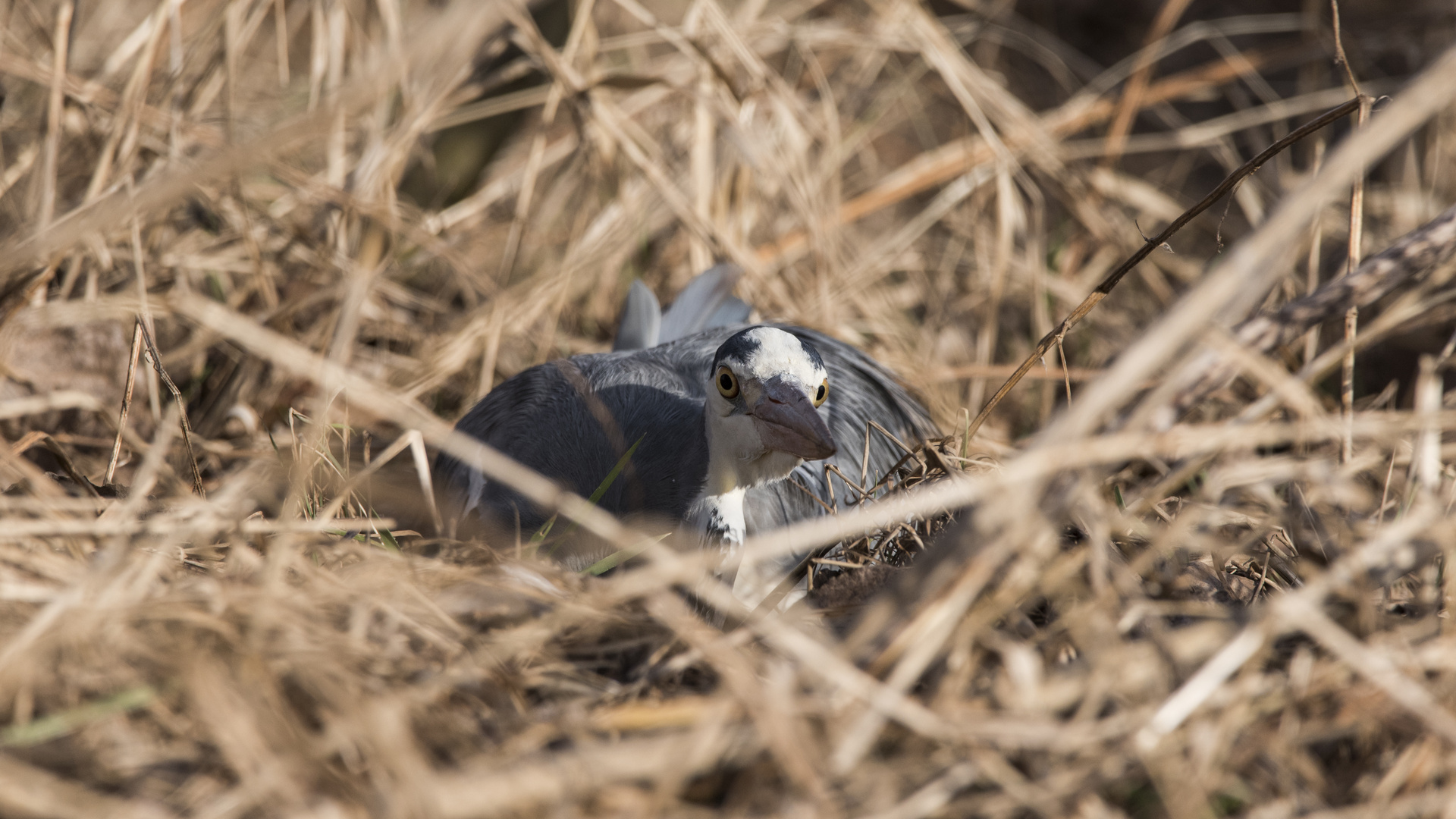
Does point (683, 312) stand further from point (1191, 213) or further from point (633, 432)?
point (1191, 213)

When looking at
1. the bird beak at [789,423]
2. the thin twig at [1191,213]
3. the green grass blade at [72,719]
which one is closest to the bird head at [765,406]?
the bird beak at [789,423]

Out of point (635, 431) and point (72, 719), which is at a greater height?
point (72, 719)

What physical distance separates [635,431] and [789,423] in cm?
62

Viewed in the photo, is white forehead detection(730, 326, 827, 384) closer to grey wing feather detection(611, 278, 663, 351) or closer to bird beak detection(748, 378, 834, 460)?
bird beak detection(748, 378, 834, 460)

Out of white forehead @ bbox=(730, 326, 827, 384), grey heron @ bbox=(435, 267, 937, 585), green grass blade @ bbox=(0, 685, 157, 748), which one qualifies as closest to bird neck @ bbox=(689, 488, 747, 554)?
grey heron @ bbox=(435, 267, 937, 585)

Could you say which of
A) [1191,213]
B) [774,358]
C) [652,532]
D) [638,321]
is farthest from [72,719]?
[638,321]

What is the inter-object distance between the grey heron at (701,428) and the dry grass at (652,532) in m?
0.20

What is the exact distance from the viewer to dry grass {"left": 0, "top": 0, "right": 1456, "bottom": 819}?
56.7 inches

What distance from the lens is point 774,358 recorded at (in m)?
2.47

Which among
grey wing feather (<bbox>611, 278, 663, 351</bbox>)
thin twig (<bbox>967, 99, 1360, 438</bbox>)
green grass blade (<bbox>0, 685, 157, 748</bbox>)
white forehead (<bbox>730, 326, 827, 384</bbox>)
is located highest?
thin twig (<bbox>967, 99, 1360, 438</bbox>)

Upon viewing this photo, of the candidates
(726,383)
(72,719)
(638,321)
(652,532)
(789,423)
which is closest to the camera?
(72,719)

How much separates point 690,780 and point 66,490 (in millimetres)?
1913

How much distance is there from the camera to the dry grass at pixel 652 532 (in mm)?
1440

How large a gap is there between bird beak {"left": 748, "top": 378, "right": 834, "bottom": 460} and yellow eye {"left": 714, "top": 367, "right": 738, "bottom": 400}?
0.09 m
